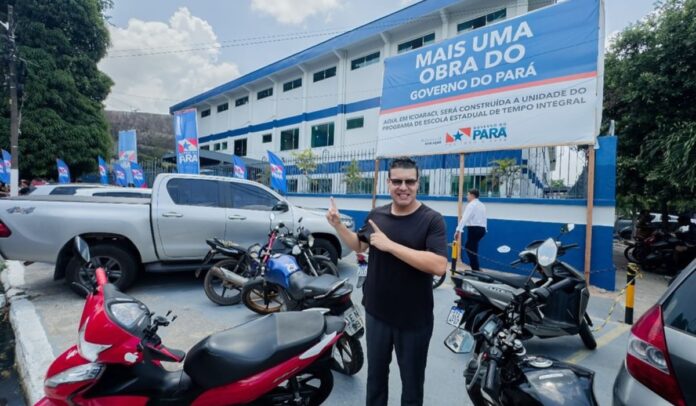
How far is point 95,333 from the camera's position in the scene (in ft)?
5.75

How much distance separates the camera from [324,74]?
747 inches

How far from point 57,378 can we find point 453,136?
7516mm

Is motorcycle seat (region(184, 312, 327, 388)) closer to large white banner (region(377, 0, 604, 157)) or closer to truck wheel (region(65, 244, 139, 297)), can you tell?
truck wheel (region(65, 244, 139, 297))

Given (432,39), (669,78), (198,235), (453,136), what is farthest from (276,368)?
(432,39)

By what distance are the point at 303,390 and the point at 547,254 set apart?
212 cm

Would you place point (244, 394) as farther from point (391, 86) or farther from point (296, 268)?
point (391, 86)

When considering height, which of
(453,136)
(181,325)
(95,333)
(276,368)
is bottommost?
(181,325)

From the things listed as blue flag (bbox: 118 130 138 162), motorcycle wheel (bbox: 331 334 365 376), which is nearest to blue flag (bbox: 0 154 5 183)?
blue flag (bbox: 118 130 138 162)

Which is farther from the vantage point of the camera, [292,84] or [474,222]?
[292,84]

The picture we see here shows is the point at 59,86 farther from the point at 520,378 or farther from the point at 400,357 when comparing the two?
the point at 520,378

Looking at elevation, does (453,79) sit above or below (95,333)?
above

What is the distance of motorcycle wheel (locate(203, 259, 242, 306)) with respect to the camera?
470 centimetres

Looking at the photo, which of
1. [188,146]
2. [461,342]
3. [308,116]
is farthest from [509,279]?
[308,116]

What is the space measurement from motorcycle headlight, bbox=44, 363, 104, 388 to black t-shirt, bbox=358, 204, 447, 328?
4.92ft
